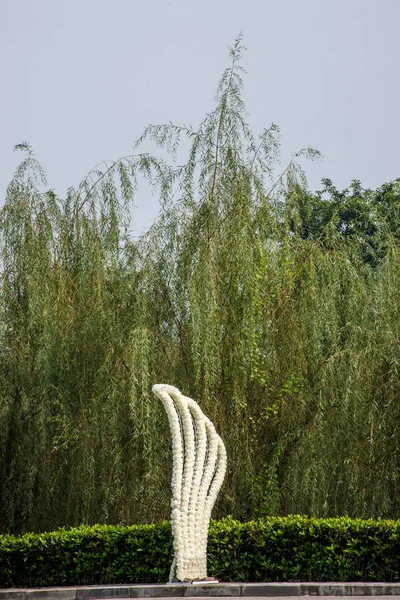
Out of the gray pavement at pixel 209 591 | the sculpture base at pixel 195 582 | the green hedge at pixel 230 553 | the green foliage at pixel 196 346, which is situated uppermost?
the green foliage at pixel 196 346

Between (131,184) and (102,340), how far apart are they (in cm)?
248

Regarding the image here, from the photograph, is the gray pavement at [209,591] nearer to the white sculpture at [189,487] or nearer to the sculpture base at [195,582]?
the sculpture base at [195,582]

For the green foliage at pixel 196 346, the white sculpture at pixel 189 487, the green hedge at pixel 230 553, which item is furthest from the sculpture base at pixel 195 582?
the green foliage at pixel 196 346

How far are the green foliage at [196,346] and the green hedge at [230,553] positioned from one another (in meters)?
1.22

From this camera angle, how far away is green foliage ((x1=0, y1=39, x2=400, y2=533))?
490 inches

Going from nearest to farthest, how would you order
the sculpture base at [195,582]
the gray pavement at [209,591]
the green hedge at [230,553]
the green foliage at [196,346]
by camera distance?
the gray pavement at [209,591]
the sculpture base at [195,582]
the green hedge at [230,553]
the green foliage at [196,346]

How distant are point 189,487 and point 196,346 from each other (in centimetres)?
227

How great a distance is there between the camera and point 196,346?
12414mm

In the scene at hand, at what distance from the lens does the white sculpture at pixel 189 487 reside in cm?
1054

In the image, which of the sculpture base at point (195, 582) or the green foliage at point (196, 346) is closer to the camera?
the sculpture base at point (195, 582)

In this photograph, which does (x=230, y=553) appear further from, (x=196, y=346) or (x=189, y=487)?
(x=196, y=346)

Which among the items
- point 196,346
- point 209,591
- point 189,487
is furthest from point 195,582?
point 196,346

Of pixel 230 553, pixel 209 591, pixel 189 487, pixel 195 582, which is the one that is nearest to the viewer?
pixel 209 591

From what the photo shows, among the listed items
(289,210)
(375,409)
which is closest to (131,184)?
(289,210)
